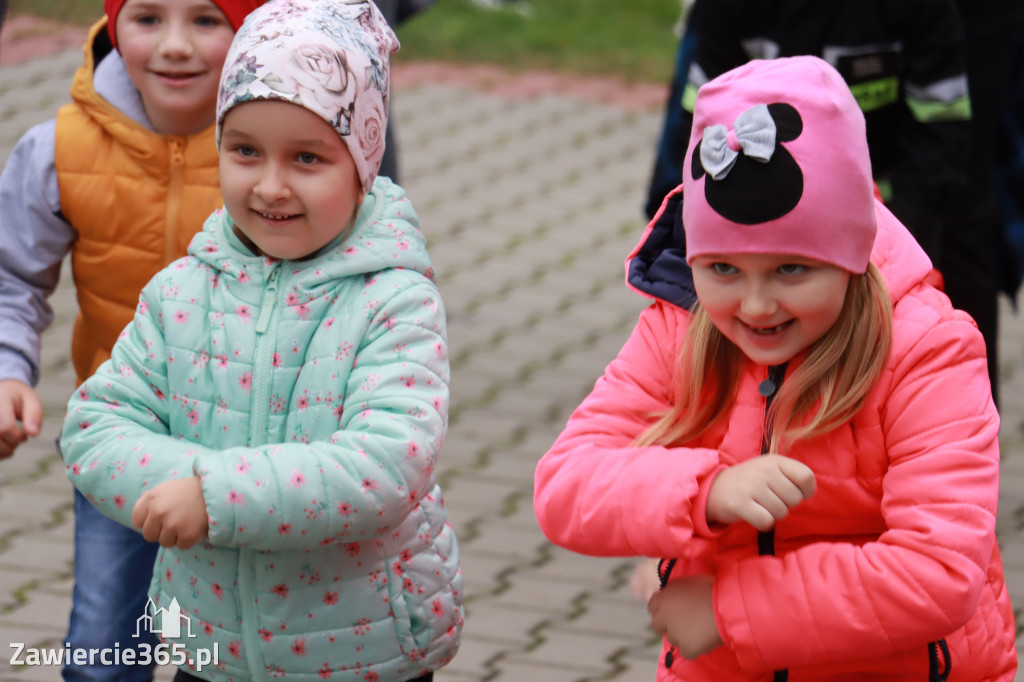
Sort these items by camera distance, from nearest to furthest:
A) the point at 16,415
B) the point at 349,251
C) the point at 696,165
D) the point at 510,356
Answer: the point at 696,165
the point at 349,251
the point at 16,415
the point at 510,356

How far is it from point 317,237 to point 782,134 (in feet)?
2.55

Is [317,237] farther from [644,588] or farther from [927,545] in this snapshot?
[644,588]

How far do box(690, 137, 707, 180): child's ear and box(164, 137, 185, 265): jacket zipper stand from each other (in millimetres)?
1196

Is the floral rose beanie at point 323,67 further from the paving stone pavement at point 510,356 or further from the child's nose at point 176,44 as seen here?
the paving stone pavement at point 510,356

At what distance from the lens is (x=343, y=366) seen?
2.33m

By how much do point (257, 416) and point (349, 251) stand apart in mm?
300

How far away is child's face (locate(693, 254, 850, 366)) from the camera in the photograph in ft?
6.72

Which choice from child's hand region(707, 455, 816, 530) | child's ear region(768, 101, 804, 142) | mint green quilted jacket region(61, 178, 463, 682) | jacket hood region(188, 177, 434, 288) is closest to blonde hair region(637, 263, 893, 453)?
child's hand region(707, 455, 816, 530)

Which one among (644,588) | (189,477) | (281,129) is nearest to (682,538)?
(189,477)

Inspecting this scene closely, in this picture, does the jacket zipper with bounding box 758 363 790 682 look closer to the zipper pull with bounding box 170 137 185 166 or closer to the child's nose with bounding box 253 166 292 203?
the child's nose with bounding box 253 166 292 203

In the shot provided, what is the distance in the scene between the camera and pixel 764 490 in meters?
1.97

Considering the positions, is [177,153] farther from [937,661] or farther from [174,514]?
[937,661]

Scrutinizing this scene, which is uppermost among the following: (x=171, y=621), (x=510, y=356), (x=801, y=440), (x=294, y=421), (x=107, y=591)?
(x=801, y=440)
